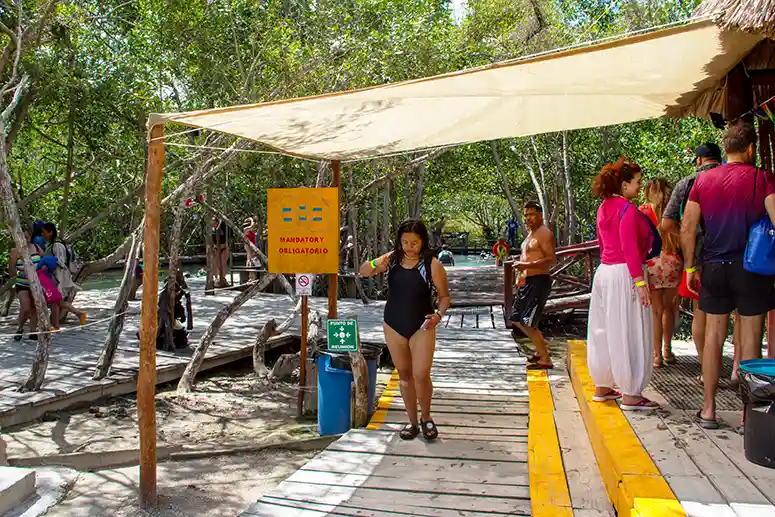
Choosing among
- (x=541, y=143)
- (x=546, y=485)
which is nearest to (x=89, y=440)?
(x=546, y=485)

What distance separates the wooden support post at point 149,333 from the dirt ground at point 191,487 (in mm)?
219

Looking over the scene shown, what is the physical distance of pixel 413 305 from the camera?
461 cm

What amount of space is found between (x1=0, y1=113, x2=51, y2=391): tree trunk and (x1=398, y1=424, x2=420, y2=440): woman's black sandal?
161 inches

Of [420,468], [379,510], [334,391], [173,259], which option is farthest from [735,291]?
[173,259]

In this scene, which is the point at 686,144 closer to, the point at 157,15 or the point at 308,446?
the point at 308,446

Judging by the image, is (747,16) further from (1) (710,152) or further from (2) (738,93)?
(1) (710,152)

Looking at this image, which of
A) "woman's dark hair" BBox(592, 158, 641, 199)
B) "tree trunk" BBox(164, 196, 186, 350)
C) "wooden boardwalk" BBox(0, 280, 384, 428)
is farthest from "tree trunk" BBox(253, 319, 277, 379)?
"woman's dark hair" BBox(592, 158, 641, 199)

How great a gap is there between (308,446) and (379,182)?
6303 mm

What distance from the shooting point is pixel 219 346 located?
972 centimetres

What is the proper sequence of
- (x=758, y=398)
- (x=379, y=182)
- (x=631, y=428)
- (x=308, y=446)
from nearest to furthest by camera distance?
1. (x=758, y=398)
2. (x=631, y=428)
3. (x=308, y=446)
4. (x=379, y=182)

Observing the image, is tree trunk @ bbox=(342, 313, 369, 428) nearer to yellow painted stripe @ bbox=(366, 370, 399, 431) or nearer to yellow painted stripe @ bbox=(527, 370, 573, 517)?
yellow painted stripe @ bbox=(366, 370, 399, 431)

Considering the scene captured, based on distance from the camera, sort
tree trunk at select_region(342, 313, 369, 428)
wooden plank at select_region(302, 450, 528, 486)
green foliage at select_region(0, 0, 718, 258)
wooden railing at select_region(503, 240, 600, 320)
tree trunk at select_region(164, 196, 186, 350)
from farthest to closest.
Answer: wooden railing at select_region(503, 240, 600, 320), green foliage at select_region(0, 0, 718, 258), tree trunk at select_region(164, 196, 186, 350), tree trunk at select_region(342, 313, 369, 428), wooden plank at select_region(302, 450, 528, 486)

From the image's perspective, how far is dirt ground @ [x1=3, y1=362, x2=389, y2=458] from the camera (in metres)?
6.38

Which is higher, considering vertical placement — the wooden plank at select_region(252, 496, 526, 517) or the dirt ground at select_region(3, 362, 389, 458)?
the wooden plank at select_region(252, 496, 526, 517)
